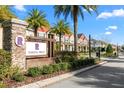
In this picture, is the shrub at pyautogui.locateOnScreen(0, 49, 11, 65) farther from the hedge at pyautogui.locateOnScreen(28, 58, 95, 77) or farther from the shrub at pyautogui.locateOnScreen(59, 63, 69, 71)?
the shrub at pyautogui.locateOnScreen(59, 63, 69, 71)

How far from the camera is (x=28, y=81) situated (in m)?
13.2

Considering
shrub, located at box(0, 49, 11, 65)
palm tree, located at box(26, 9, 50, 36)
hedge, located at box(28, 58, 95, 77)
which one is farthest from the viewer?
palm tree, located at box(26, 9, 50, 36)

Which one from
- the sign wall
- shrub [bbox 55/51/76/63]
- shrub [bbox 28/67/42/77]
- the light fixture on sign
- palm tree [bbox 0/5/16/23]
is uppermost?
palm tree [bbox 0/5/16/23]

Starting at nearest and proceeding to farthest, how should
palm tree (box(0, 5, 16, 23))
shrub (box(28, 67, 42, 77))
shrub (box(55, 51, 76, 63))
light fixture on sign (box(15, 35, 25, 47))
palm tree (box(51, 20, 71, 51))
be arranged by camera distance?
1. shrub (box(28, 67, 42, 77))
2. light fixture on sign (box(15, 35, 25, 47))
3. shrub (box(55, 51, 76, 63))
4. palm tree (box(0, 5, 16, 23))
5. palm tree (box(51, 20, 71, 51))

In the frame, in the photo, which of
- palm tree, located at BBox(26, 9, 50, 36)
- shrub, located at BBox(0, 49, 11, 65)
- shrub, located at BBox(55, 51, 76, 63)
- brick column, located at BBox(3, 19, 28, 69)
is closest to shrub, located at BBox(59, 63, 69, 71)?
brick column, located at BBox(3, 19, 28, 69)

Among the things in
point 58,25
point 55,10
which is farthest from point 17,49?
point 58,25

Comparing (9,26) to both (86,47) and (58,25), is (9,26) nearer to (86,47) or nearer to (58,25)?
(58,25)

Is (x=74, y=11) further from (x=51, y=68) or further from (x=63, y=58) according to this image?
(x=51, y=68)

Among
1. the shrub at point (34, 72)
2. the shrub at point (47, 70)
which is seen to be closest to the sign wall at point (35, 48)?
the shrub at point (47, 70)

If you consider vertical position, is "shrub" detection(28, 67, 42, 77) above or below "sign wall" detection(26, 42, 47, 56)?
below

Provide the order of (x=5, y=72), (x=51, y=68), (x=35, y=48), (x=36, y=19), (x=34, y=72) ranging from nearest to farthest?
1. (x=5, y=72)
2. (x=34, y=72)
3. (x=51, y=68)
4. (x=35, y=48)
5. (x=36, y=19)

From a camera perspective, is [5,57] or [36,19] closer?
[5,57]

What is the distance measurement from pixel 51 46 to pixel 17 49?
6050 mm

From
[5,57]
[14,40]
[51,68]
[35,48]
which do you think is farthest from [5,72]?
[35,48]
